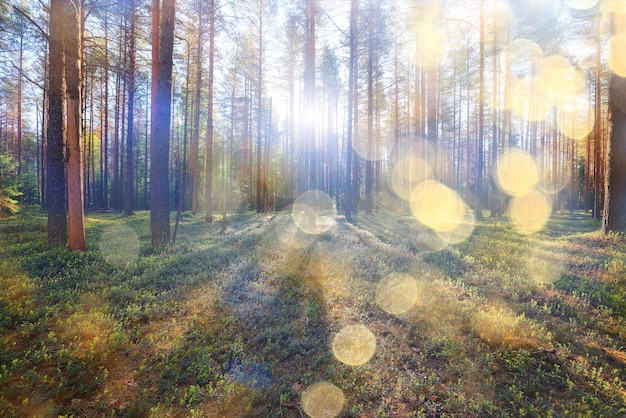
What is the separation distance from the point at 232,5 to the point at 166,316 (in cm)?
1299

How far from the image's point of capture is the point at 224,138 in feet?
124

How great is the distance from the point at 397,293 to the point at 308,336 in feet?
7.60

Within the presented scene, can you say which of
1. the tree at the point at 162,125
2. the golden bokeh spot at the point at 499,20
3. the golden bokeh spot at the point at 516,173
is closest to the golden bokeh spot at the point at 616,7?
the golden bokeh spot at the point at 499,20

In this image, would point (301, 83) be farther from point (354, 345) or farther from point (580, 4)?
point (354, 345)

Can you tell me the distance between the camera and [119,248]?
877cm

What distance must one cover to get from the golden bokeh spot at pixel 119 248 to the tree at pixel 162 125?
853 millimetres

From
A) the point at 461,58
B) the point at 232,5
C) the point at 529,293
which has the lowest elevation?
the point at 529,293

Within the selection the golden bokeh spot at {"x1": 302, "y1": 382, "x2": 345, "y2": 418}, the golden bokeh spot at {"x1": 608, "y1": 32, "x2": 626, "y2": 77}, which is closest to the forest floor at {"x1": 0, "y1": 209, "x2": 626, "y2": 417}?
the golden bokeh spot at {"x1": 302, "y1": 382, "x2": 345, "y2": 418}

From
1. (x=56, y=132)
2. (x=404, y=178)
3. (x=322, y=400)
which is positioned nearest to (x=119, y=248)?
(x=56, y=132)

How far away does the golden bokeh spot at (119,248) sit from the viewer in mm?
7343

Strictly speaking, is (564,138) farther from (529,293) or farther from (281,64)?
(529,293)

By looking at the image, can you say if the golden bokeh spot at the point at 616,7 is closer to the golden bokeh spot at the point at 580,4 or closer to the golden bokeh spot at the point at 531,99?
the golden bokeh spot at the point at 580,4

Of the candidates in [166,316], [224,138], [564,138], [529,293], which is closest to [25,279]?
[166,316]

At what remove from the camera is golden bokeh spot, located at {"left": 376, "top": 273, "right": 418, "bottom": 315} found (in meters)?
5.15
